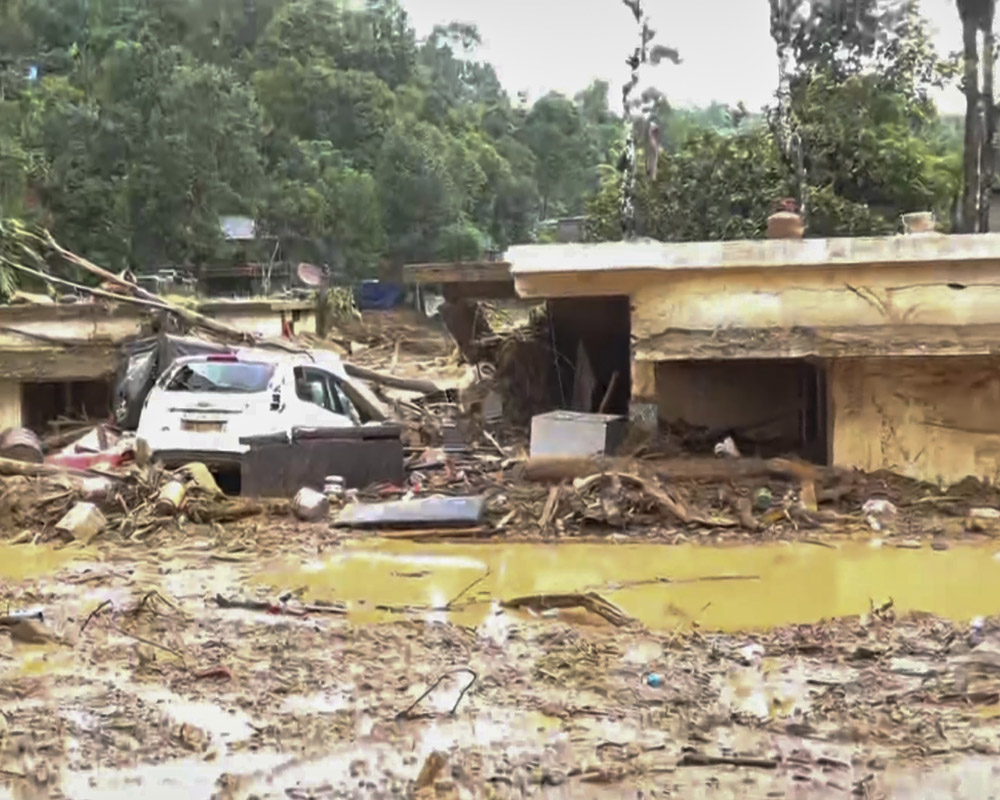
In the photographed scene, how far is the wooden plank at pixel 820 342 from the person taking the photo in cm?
1620

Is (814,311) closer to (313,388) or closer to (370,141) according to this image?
(313,388)

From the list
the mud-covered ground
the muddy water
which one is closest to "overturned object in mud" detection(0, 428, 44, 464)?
the mud-covered ground

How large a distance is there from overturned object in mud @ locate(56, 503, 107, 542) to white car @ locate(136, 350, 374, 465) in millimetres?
2119

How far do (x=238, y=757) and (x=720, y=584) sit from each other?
257 inches

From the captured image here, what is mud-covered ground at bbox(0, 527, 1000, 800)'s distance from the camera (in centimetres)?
676

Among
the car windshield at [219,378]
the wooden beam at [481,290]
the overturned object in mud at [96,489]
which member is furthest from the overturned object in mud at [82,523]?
the wooden beam at [481,290]

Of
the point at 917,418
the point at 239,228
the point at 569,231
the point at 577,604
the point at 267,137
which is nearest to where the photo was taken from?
the point at 577,604

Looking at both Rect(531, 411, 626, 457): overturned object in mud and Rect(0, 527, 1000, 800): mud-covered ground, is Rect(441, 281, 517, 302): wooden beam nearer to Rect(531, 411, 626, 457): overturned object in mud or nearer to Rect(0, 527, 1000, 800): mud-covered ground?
Rect(531, 411, 626, 457): overturned object in mud

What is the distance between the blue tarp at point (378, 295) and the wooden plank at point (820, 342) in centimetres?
3796

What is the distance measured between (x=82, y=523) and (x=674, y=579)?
20.8 feet

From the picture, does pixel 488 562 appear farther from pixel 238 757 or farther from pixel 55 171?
pixel 55 171

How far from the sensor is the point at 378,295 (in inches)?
2169

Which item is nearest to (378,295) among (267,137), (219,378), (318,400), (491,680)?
(267,137)

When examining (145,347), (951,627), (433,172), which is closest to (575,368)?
(145,347)
